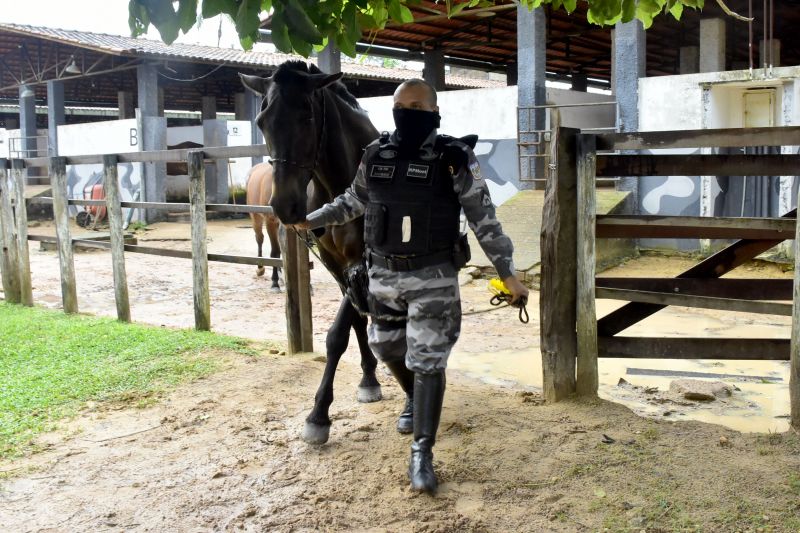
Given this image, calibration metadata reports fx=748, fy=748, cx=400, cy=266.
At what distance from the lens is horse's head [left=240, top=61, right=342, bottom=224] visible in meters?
3.54

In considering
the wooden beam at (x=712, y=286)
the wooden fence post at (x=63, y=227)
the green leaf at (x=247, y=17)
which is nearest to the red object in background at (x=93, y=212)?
the wooden fence post at (x=63, y=227)

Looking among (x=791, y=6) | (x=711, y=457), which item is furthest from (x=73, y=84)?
(x=711, y=457)

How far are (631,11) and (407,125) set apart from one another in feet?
4.95

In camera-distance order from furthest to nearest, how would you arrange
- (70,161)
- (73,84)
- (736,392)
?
(73,84) → (70,161) → (736,392)

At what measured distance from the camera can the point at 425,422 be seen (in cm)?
325

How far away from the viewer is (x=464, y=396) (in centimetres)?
457

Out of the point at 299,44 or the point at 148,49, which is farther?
the point at 148,49

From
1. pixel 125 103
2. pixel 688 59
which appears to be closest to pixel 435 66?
pixel 688 59

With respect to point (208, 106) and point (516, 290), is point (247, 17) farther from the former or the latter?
point (208, 106)

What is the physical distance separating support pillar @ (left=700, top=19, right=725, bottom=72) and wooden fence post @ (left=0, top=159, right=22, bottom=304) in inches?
428

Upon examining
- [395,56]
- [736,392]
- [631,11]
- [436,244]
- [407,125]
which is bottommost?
[736,392]

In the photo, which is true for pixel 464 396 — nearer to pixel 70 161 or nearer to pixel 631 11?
pixel 631 11

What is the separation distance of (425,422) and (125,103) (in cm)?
2264

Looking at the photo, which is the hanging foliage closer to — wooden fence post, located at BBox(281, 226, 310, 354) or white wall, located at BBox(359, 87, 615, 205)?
wooden fence post, located at BBox(281, 226, 310, 354)
